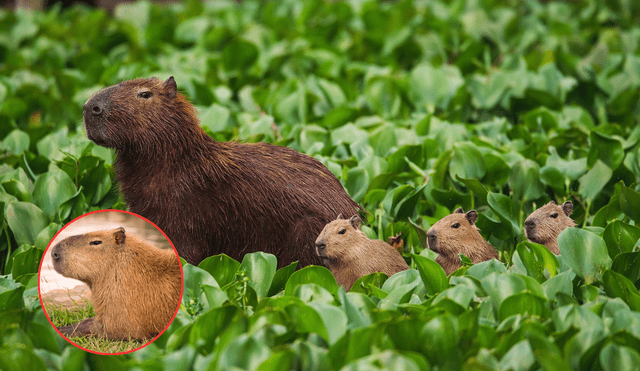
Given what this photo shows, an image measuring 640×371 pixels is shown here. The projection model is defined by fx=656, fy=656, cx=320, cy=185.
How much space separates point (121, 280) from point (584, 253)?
85.3 inches

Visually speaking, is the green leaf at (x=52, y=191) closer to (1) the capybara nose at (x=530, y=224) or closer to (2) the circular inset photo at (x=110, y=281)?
(2) the circular inset photo at (x=110, y=281)

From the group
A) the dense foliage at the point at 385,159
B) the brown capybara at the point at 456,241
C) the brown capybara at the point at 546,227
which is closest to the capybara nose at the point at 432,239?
the brown capybara at the point at 456,241

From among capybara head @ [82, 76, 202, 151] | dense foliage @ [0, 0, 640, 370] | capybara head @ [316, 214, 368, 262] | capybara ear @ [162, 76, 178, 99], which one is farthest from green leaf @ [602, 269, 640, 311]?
capybara ear @ [162, 76, 178, 99]

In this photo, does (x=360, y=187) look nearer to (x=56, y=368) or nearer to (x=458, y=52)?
(x=56, y=368)

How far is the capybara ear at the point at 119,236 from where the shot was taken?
9.54 feet

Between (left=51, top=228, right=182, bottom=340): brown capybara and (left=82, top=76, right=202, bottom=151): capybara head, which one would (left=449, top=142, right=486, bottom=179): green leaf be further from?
(left=51, top=228, right=182, bottom=340): brown capybara

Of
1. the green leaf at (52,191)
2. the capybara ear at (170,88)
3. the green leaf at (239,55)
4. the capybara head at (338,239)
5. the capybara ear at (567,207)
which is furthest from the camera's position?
the green leaf at (239,55)

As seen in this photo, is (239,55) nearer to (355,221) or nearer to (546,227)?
(355,221)

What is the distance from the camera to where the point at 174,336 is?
2.64m

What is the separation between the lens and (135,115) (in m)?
3.18

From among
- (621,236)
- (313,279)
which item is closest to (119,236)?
(313,279)

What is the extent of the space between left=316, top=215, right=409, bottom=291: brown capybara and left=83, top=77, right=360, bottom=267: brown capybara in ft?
0.46

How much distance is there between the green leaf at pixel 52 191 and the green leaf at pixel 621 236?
10.1 feet

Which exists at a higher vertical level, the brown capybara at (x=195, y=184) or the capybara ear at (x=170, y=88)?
the capybara ear at (x=170, y=88)
